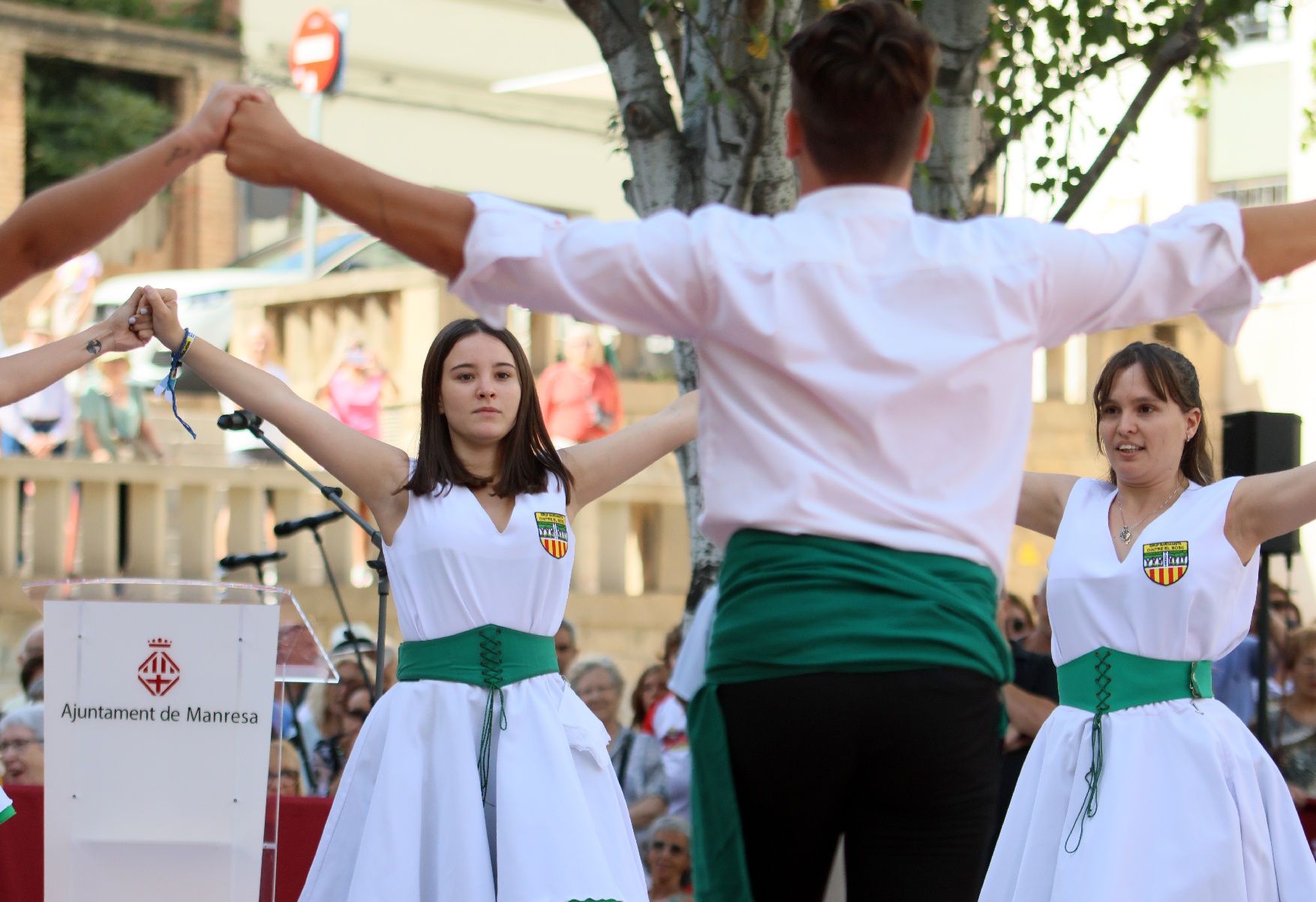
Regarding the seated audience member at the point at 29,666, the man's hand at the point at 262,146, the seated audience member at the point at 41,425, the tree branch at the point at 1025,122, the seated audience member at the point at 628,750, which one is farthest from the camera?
the seated audience member at the point at 41,425

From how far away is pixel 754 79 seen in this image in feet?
20.9

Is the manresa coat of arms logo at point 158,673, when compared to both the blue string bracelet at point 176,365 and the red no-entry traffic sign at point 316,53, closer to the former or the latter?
the blue string bracelet at point 176,365

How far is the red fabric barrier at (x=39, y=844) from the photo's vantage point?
5.77 metres

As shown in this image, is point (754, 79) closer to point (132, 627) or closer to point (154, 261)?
point (132, 627)

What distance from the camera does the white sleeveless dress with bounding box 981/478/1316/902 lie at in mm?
4406

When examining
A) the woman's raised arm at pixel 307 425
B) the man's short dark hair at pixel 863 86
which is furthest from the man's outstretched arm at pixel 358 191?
the woman's raised arm at pixel 307 425

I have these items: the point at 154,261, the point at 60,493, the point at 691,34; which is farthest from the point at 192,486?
the point at 154,261

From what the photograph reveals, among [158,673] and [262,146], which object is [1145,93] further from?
[262,146]

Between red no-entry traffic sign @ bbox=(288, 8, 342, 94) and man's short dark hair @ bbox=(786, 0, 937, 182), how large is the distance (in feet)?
61.2

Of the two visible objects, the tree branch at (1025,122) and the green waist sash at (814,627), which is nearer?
the green waist sash at (814,627)

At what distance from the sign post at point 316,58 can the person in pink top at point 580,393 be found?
26.8 ft

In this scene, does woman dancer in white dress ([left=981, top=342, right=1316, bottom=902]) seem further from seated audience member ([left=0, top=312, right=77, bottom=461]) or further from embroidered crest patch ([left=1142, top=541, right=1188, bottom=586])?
seated audience member ([left=0, top=312, right=77, bottom=461])

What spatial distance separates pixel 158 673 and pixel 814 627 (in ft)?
10.0

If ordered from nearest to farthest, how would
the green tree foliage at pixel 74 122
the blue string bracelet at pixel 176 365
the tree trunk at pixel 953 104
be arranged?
the blue string bracelet at pixel 176 365
the tree trunk at pixel 953 104
the green tree foliage at pixel 74 122
